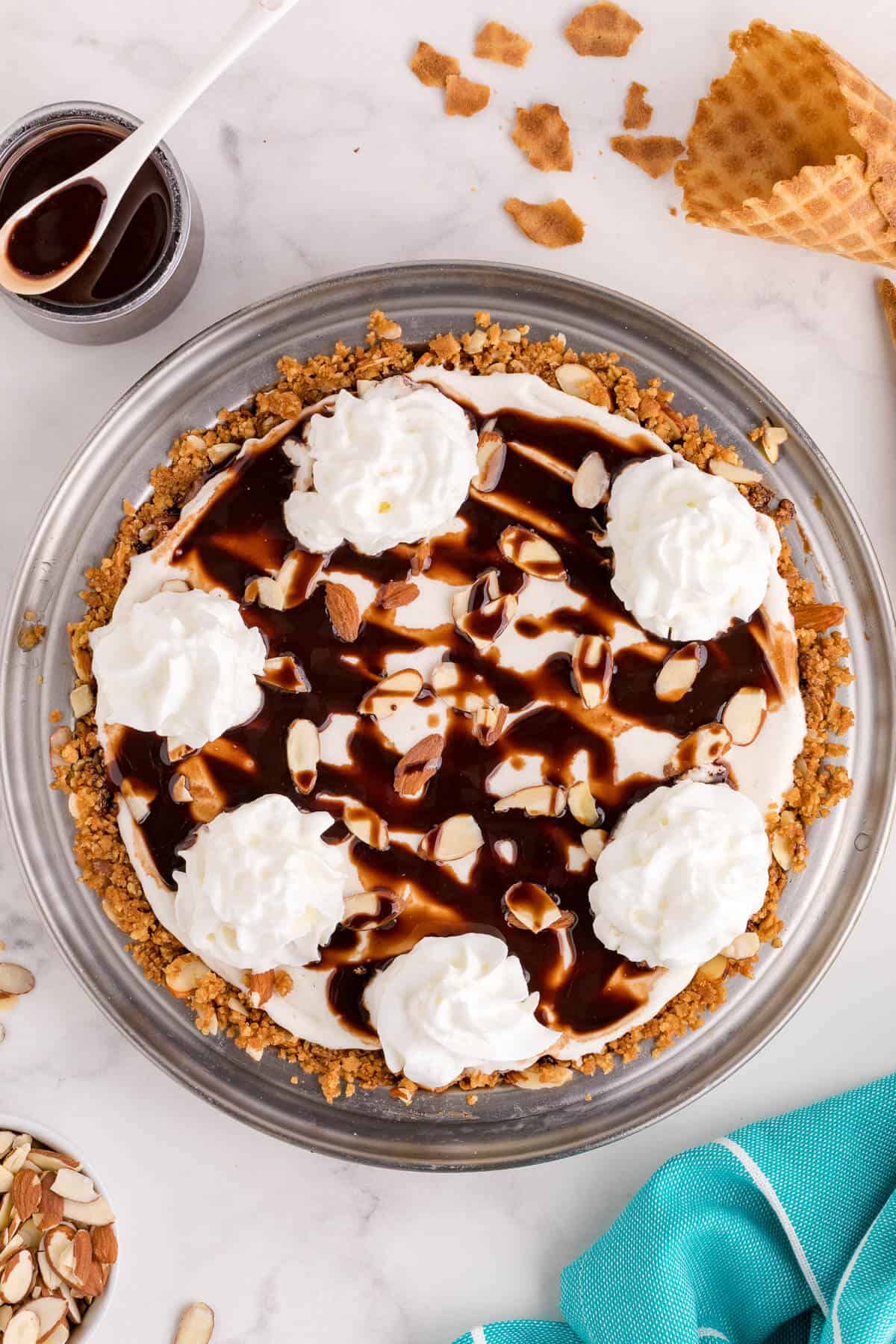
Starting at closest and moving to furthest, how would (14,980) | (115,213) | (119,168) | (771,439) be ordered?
(119,168) < (115,213) < (771,439) < (14,980)

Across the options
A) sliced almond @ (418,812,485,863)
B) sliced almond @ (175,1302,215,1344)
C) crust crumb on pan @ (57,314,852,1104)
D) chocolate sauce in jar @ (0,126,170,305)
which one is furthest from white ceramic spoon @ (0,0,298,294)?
sliced almond @ (175,1302,215,1344)

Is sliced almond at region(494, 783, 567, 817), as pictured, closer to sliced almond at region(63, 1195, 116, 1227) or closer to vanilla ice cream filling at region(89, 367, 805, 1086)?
vanilla ice cream filling at region(89, 367, 805, 1086)

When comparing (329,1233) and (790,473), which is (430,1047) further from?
(790,473)

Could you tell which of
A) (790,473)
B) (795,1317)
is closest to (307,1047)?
(795,1317)

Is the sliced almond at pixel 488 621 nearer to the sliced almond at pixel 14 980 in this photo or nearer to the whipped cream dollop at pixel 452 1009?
the whipped cream dollop at pixel 452 1009

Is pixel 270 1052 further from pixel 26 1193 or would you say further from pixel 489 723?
pixel 489 723

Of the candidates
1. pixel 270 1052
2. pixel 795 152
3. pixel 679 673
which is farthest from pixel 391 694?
pixel 795 152
